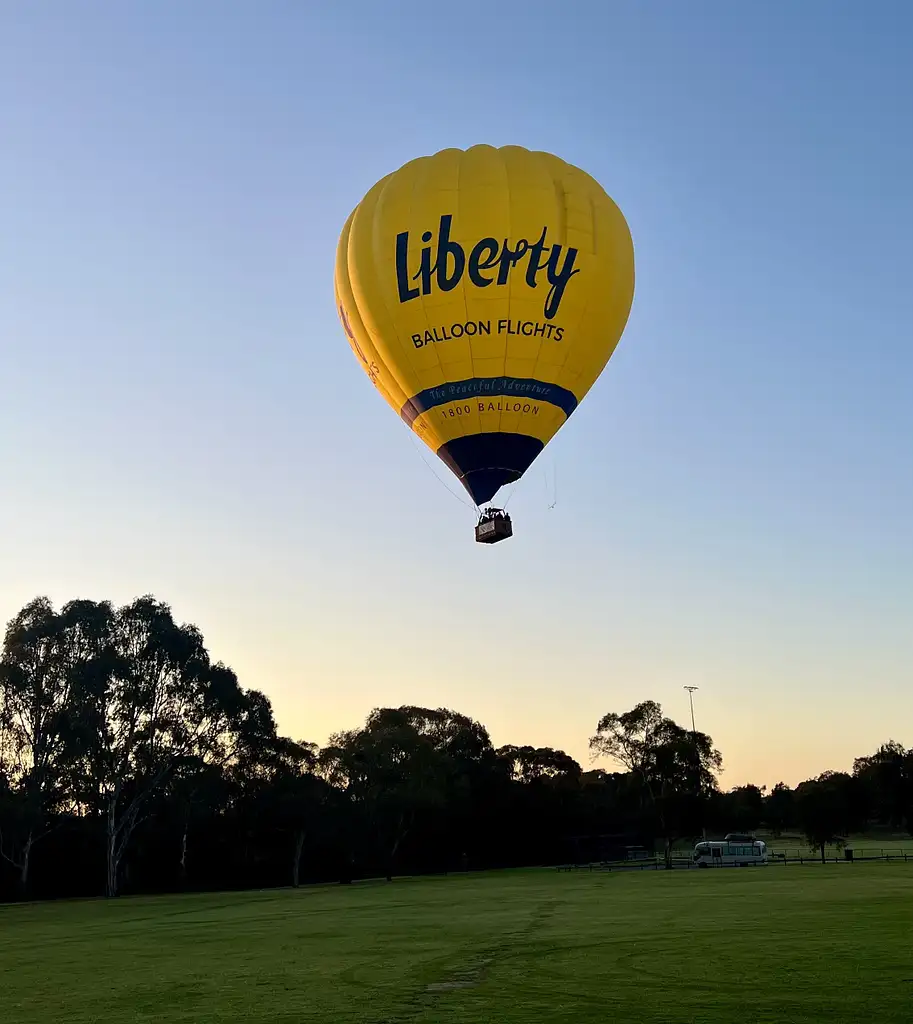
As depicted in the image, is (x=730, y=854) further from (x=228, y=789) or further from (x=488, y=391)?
(x=488, y=391)

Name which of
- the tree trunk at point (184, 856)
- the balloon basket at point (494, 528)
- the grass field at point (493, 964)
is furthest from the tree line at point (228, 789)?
the balloon basket at point (494, 528)

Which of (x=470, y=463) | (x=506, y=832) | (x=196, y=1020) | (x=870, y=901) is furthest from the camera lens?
(x=506, y=832)

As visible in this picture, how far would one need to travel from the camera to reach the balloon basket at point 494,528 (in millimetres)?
29688

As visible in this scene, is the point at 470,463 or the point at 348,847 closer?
the point at 470,463

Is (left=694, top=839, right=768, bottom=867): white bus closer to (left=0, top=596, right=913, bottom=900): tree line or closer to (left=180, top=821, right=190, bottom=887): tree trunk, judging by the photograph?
(left=0, top=596, right=913, bottom=900): tree line

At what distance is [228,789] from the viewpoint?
72625 mm

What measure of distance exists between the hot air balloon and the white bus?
195 feet

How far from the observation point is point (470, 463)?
1195 inches

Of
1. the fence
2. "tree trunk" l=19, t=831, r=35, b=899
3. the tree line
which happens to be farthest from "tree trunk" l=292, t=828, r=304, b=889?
the fence

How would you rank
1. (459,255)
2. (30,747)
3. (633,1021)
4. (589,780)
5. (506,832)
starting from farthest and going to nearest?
(589,780) < (506,832) < (30,747) < (459,255) < (633,1021)

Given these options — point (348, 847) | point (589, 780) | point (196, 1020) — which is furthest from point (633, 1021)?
point (589, 780)

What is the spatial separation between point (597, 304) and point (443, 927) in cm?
1740

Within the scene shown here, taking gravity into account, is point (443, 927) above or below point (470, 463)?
below

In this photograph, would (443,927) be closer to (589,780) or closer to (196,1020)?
(196,1020)
